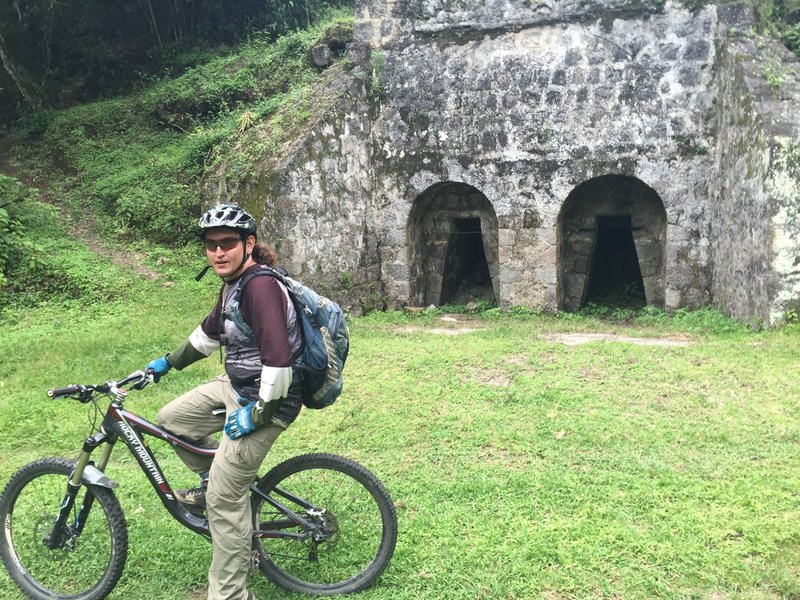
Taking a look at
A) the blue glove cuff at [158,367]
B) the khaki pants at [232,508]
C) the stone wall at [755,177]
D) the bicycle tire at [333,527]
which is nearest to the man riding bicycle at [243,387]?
the khaki pants at [232,508]

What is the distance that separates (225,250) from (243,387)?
0.68 metres

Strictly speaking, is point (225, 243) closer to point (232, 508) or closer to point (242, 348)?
point (242, 348)

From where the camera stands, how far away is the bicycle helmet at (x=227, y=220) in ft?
11.0

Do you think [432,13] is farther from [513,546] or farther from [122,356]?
[513,546]

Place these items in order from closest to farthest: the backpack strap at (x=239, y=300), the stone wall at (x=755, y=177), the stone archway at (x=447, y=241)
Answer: the backpack strap at (x=239, y=300), the stone wall at (x=755, y=177), the stone archway at (x=447, y=241)

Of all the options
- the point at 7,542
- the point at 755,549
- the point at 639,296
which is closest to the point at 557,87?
the point at 639,296

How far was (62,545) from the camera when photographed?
3609mm

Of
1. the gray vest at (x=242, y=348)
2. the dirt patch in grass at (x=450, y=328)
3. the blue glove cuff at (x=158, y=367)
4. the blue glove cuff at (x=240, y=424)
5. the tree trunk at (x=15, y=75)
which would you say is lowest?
the dirt patch in grass at (x=450, y=328)

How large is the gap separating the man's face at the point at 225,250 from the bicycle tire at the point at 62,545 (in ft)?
4.21

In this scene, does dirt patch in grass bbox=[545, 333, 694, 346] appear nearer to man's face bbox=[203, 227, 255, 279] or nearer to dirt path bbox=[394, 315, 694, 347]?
dirt path bbox=[394, 315, 694, 347]

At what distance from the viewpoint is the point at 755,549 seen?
3791 millimetres

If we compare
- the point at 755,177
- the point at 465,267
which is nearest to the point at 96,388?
the point at 755,177

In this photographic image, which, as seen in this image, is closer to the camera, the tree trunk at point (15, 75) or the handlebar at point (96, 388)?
the handlebar at point (96, 388)

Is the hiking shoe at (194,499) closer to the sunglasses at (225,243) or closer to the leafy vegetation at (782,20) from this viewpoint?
the sunglasses at (225,243)
